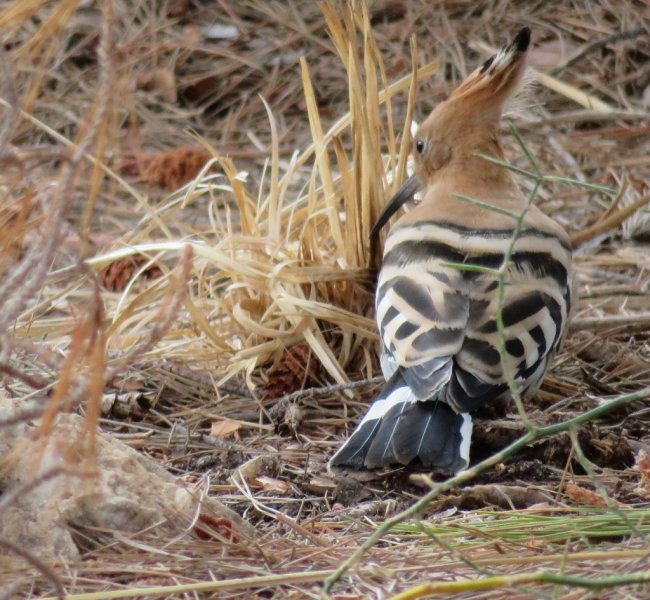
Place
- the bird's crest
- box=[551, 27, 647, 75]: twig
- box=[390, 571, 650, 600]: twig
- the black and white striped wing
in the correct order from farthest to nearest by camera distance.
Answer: box=[551, 27, 647, 75]: twig, the bird's crest, the black and white striped wing, box=[390, 571, 650, 600]: twig

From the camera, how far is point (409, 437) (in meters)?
2.90

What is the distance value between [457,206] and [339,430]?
77cm

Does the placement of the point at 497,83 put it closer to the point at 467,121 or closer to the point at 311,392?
the point at 467,121

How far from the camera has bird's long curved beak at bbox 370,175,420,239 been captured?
3850 mm

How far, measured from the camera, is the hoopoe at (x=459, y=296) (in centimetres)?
296

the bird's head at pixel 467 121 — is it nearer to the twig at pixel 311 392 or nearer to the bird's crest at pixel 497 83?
the bird's crest at pixel 497 83

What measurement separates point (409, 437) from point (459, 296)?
46 centimetres

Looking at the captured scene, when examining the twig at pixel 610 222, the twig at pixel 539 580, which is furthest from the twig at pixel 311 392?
the twig at pixel 539 580

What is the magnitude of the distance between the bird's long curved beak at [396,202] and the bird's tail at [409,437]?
91 cm

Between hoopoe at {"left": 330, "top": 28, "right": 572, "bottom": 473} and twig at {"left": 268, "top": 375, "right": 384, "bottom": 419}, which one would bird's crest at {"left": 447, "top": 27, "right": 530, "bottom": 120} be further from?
twig at {"left": 268, "top": 375, "right": 384, "bottom": 419}

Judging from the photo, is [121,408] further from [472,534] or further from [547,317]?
[472,534]

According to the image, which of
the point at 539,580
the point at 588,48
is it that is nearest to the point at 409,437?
the point at 539,580

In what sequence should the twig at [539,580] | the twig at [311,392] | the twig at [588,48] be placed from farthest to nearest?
the twig at [588,48] < the twig at [311,392] < the twig at [539,580]

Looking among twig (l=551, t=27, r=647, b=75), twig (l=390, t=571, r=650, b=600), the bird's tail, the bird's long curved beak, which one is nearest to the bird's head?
the bird's long curved beak
